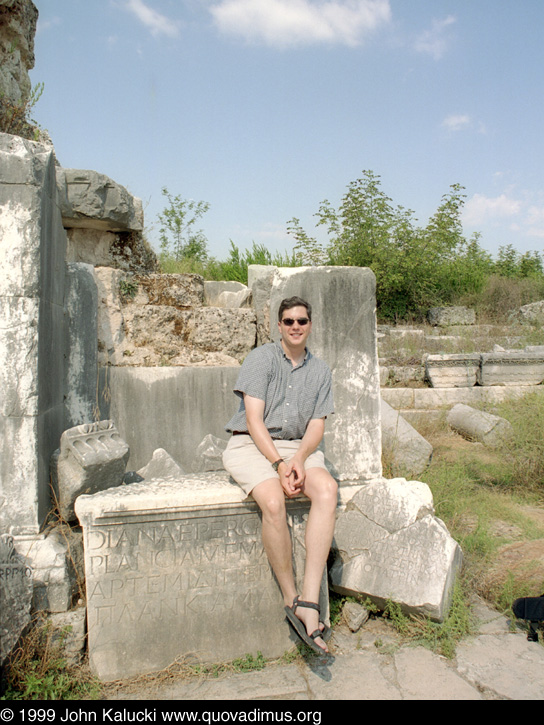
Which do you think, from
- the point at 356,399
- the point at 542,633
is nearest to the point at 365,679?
the point at 542,633

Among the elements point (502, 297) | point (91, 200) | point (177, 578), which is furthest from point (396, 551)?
point (502, 297)

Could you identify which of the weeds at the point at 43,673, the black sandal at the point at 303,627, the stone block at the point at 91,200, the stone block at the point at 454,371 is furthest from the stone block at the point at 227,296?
the stone block at the point at 454,371

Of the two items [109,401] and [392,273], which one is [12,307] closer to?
[109,401]

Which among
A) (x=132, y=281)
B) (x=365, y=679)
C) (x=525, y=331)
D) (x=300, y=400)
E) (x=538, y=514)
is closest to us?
(x=365, y=679)

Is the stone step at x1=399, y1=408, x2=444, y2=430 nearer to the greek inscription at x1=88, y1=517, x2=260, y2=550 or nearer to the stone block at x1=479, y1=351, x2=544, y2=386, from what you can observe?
the stone block at x1=479, y1=351, x2=544, y2=386

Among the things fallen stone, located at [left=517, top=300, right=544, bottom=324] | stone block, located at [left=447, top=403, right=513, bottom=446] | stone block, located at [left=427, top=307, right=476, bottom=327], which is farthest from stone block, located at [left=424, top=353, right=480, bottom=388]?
fallen stone, located at [left=517, top=300, right=544, bottom=324]

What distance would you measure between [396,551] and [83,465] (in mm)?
1745

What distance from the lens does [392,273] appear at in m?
13.7

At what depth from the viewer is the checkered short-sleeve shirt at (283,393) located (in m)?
2.92

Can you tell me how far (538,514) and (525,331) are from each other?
8.37m

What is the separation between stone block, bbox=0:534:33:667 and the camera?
234cm

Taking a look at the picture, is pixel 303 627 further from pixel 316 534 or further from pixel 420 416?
pixel 420 416

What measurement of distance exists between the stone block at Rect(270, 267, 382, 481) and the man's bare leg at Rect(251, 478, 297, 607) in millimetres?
1074

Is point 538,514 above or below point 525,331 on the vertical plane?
below
